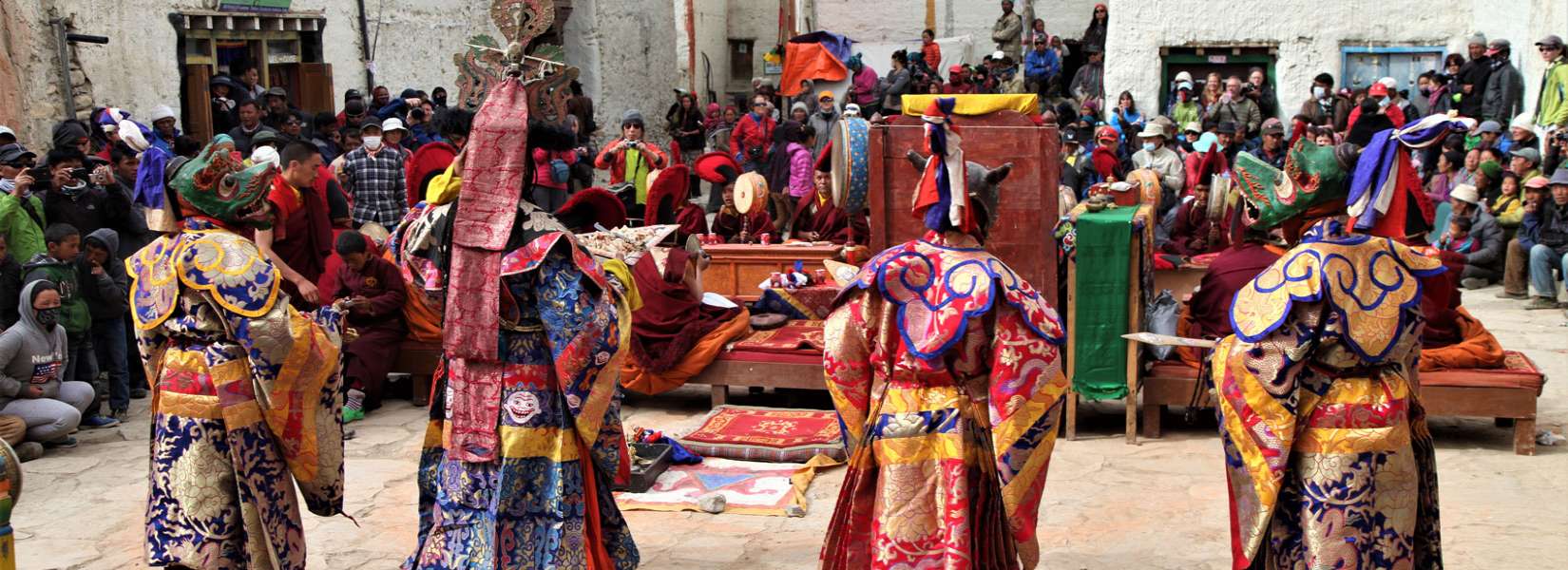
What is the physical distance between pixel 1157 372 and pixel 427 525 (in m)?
4.59

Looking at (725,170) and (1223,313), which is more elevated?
(725,170)

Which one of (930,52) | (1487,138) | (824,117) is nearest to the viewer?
(1487,138)

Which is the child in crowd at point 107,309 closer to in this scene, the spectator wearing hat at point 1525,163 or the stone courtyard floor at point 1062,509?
the stone courtyard floor at point 1062,509

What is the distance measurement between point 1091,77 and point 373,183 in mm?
11527

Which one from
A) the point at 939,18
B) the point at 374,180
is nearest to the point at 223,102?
the point at 374,180

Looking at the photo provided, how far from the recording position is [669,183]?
10.5 meters

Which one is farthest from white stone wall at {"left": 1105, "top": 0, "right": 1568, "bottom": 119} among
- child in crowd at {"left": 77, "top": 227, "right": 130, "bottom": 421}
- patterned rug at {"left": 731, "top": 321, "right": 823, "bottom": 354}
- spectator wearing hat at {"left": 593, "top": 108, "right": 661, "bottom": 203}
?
child in crowd at {"left": 77, "top": 227, "right": 130, "bottom": 421}

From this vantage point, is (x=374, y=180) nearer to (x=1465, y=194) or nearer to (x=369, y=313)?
(x=369, y=313)

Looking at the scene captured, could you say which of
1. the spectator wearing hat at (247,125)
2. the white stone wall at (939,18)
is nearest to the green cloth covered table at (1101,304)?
the spectator wearing hat at (247,125)

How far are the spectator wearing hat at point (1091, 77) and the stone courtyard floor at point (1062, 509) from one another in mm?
11575

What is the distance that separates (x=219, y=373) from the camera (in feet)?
16.5

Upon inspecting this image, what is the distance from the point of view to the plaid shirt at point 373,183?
39.5 feet

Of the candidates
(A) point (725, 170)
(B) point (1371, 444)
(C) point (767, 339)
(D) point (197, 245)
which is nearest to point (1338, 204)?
(B) point (1371, 444)

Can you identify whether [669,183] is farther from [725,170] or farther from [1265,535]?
[1265,535]
